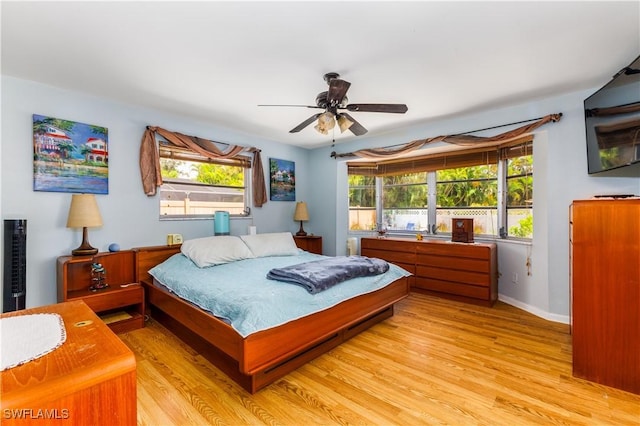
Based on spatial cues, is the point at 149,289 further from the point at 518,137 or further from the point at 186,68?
the point at 518,137

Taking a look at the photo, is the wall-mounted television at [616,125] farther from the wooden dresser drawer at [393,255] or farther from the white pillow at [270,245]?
the white pillow at [270,245]

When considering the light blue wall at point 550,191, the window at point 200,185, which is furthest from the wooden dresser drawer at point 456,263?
the window at point 200,185

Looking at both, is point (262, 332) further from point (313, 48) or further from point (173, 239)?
point (173, 239)

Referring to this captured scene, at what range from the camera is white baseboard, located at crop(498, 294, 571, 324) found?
3.19 meters

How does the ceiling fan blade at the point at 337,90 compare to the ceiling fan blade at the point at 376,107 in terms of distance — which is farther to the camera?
the ceiling fan blade at the point at 376,107

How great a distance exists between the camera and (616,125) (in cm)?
244

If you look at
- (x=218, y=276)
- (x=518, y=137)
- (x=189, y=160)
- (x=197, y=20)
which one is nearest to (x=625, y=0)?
(x=518, y=137)

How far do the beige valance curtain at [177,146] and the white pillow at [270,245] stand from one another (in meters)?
0.79

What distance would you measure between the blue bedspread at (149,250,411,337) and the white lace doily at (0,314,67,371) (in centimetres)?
102

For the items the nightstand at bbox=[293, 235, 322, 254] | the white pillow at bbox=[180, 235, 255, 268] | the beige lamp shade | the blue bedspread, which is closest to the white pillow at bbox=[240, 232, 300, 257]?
the white pillow at bbox=[180, 235, 255, 268]

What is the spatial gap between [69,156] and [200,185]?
4.70ft

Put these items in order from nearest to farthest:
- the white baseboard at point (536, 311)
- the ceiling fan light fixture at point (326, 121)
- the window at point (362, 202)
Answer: the ceiling fan light fixture at point (326, 121), the white baseboard at point (536, 311), the window at point (362, 202)

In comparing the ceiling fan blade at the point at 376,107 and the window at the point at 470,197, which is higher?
the ceiling fan blade at the point at 376,107

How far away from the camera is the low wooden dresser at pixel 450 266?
145 inches
